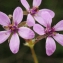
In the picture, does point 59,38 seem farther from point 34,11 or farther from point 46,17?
point 34,11

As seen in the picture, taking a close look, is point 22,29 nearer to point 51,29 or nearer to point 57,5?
point 51,29

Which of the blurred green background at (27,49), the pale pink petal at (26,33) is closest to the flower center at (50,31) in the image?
the pale pink petal at (26,33)

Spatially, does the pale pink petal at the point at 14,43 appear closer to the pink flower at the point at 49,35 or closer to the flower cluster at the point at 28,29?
the flower cluster at the point at 28,29

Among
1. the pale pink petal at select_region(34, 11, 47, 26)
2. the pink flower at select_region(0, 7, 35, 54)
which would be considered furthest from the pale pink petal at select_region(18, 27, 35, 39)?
the pale pink petal at select_region(34, 11, 47, 26)

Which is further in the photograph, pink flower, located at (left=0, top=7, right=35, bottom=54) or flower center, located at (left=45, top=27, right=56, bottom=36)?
flower center, located at (left=45, top=27, right=56, bottom=36)

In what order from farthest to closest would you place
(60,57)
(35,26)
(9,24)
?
1. (60,57)
2. (9,24)
3. (35,26)

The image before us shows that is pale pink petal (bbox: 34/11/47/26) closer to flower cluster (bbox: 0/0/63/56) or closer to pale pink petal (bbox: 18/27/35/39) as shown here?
flower cluster (bbox: 0/0/63/56)

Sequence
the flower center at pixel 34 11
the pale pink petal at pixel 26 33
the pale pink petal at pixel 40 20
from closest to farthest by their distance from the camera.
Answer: the pale pink petal at pixel 26 33 → the pale pink petal at pixel 40 20 → the flower center at pixel 34 11

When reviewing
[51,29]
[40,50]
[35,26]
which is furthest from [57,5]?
[35,26]
